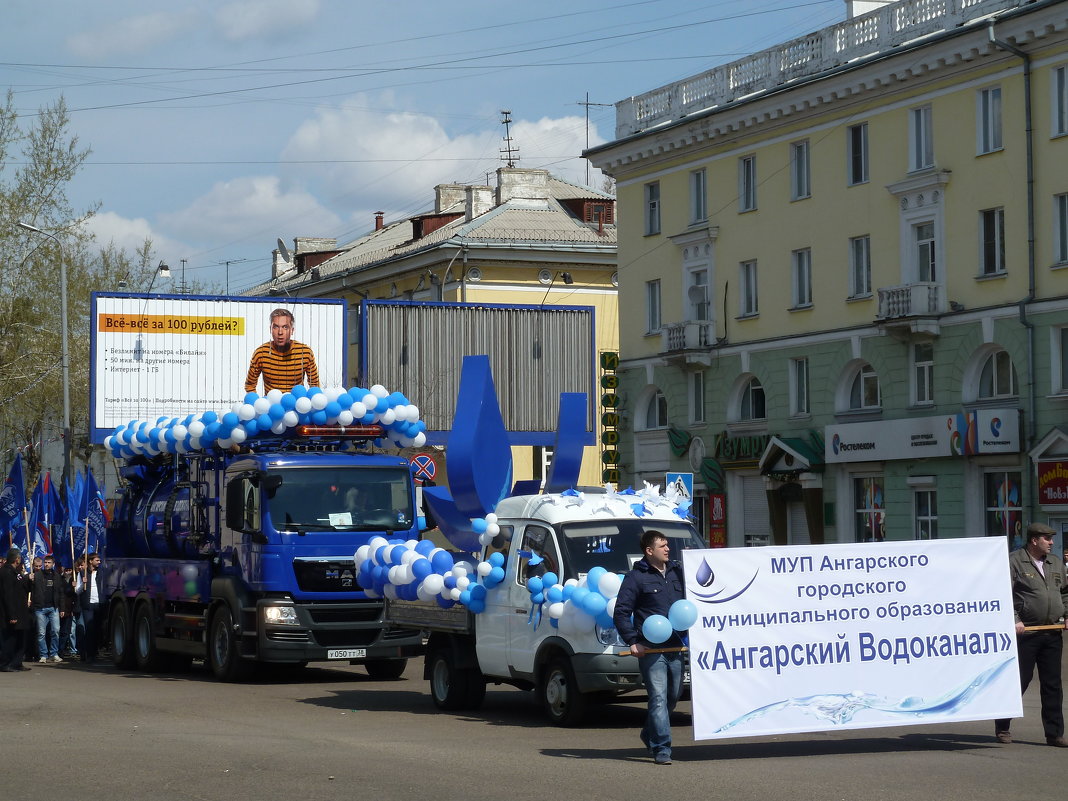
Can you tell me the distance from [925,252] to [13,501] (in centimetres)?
2066

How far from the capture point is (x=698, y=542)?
15570 millimetres

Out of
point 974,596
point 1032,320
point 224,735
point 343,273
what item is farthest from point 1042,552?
point 343,273

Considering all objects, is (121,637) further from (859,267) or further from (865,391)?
Answer: (859,267)

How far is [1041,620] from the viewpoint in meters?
13.5

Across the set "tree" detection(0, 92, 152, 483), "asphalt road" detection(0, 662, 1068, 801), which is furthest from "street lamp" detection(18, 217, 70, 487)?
"asphalt road" detection(0, 662, 1068, 801)

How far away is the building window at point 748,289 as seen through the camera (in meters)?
45.5

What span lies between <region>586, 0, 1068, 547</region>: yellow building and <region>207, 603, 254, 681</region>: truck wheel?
2004 cm

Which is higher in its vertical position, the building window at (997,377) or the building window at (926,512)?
the building window at (997,377)

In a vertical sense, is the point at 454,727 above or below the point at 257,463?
below

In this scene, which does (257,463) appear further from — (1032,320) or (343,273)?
(343,273)

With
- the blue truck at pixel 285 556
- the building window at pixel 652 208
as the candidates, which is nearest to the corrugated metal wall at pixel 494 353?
the building window at pixel 652 208

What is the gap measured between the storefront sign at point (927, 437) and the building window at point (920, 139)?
5.82 metres

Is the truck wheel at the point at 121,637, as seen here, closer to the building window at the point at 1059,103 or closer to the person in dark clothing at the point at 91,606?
the person in dark clothing at the point at 91,606

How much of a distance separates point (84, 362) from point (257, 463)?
1115 inches
